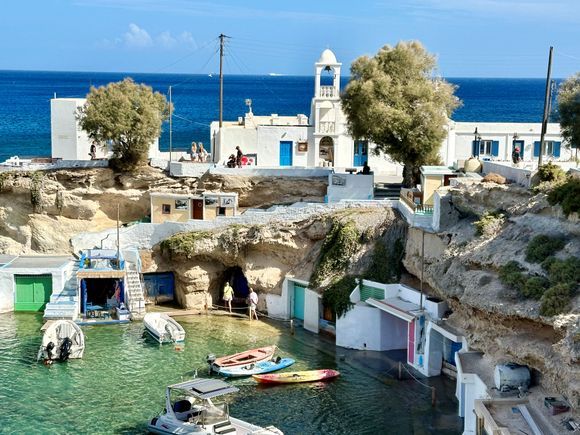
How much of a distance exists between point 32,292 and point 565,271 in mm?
29526

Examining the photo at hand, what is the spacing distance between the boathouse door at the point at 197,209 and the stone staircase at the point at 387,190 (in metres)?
10.4

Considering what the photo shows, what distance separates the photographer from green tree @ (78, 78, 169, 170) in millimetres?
51594

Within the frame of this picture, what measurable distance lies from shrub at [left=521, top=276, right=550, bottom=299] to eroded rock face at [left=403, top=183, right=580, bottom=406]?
34 cm

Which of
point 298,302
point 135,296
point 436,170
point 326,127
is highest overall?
point 326,127

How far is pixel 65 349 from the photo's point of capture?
3822cm

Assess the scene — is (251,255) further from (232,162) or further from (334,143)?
(334,143)

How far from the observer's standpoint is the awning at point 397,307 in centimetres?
3775

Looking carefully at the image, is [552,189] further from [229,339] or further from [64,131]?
[64,131]

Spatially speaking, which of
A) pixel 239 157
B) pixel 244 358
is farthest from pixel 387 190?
pixel 244 358

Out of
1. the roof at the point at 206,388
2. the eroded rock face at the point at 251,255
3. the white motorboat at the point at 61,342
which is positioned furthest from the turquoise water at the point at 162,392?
the eroded rock face at the point at 251,255

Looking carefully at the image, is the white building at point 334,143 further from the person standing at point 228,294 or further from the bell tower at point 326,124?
the person standing at point 228,294

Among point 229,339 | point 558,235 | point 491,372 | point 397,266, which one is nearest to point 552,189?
point 558,235

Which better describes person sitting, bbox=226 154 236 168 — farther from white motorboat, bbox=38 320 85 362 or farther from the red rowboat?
white motorboat, bbox=38 320 85 362

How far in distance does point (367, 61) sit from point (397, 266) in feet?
42.8
